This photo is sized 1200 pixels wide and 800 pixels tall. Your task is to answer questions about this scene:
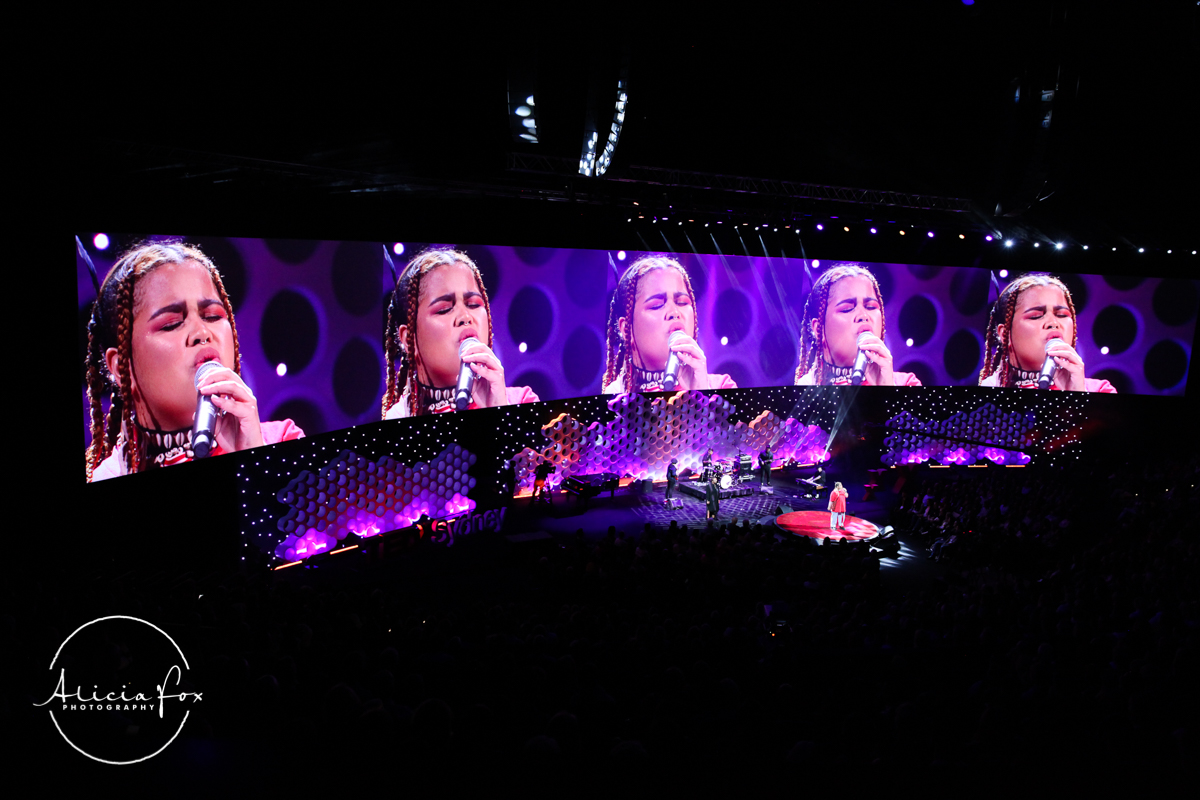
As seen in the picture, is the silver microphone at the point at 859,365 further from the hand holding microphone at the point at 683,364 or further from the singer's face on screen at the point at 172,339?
the singer's face on screen at the point at 172,339

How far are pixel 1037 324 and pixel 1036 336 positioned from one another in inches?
15.3

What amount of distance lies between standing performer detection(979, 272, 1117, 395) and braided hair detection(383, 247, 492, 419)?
1842 cm

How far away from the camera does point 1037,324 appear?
2247cm

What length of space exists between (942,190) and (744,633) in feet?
45.3

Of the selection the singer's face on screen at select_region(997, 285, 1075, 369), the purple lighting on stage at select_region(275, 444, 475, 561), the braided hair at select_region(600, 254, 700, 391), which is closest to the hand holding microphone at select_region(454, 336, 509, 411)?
the purple lighting on stage at select_region(275, 444, 475, 561)

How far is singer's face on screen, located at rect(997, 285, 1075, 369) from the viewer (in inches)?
881

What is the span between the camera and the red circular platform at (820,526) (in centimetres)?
1465

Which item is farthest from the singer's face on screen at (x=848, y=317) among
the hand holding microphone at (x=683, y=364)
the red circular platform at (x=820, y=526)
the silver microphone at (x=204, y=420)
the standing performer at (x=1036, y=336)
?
the silver microphone at (x=204, y=420)

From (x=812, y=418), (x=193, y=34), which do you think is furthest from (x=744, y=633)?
(x=812, y=418)

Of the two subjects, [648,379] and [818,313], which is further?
[818,313]

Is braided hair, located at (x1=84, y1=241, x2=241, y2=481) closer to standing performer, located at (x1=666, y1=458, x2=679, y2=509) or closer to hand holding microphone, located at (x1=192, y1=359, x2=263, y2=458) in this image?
hand holding microphone, located at (x1=192, y1=359, x2=263, y2=458)

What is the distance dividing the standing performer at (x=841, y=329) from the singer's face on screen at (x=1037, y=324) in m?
4.75

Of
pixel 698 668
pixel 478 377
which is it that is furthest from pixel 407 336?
pixel 698 668

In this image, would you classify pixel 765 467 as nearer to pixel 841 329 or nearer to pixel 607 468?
pixel 607 468
